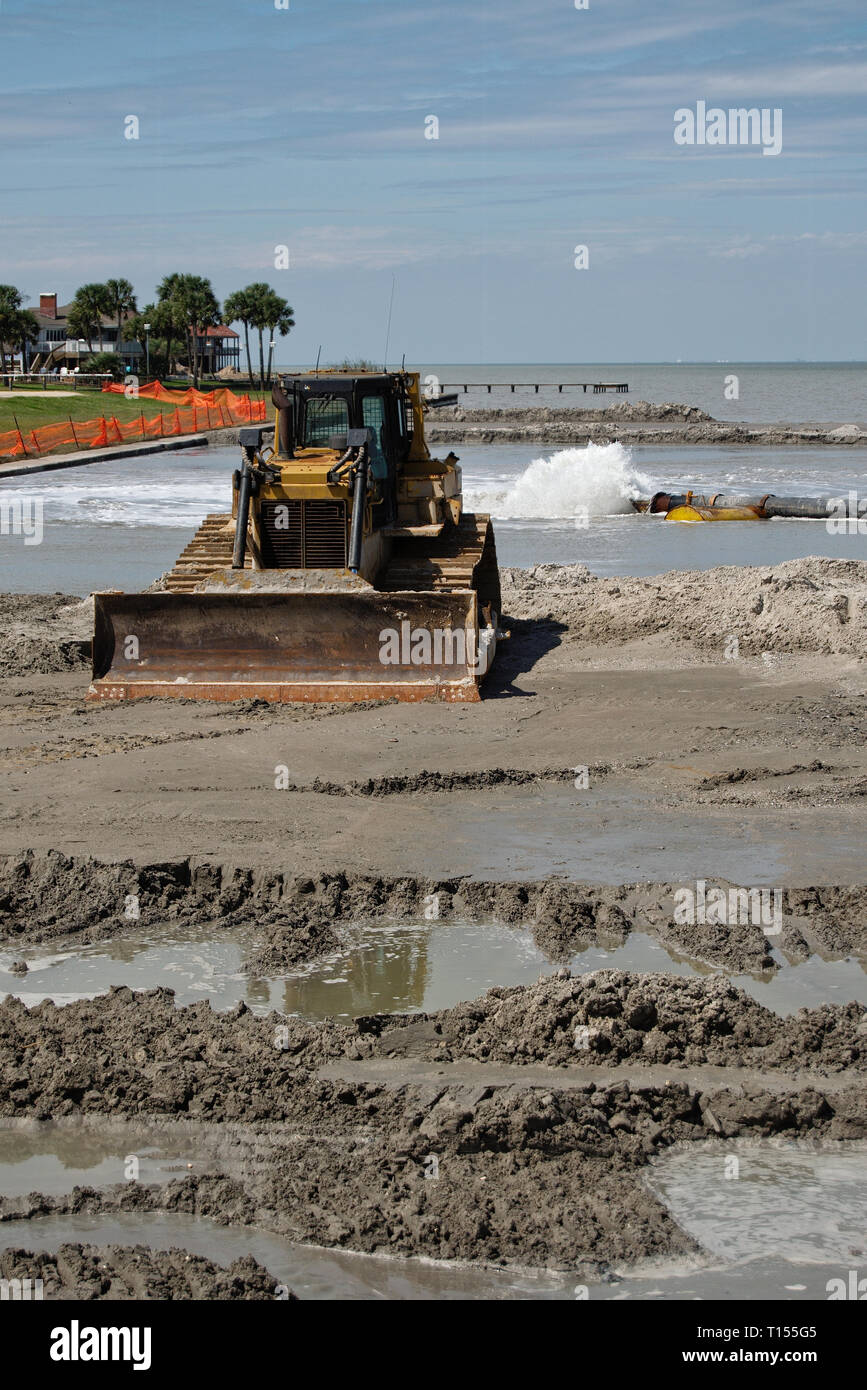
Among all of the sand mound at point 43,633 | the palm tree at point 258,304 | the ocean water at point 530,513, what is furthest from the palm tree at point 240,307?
the sand mound at point 43,633

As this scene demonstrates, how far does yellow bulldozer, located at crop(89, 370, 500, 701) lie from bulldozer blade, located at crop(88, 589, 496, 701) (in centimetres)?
1

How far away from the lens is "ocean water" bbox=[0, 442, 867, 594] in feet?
73.6

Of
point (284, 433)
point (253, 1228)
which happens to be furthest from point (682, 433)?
point (253, 1228)

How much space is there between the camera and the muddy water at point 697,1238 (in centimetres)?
463

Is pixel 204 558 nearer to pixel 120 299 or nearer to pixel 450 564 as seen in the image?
pixel 450 564

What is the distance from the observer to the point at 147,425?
2263 inches

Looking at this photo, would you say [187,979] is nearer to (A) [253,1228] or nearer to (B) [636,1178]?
(A) [253,1228]

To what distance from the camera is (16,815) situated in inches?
370

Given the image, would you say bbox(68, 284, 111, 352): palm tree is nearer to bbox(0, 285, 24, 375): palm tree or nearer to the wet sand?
bbox(0, 285, 24, 375): palm tree

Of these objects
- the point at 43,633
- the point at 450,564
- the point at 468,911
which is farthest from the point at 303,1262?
the point at 43,633

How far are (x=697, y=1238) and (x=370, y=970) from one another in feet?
8.59

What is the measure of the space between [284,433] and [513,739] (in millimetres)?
4653

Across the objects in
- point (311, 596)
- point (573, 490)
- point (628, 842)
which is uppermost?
point (573, 490)

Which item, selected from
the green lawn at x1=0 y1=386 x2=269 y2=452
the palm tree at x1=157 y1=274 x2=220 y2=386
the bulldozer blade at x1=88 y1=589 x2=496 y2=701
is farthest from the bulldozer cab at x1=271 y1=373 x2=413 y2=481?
the palm tree at x1=157 y1=274 x2=220 y2=386
